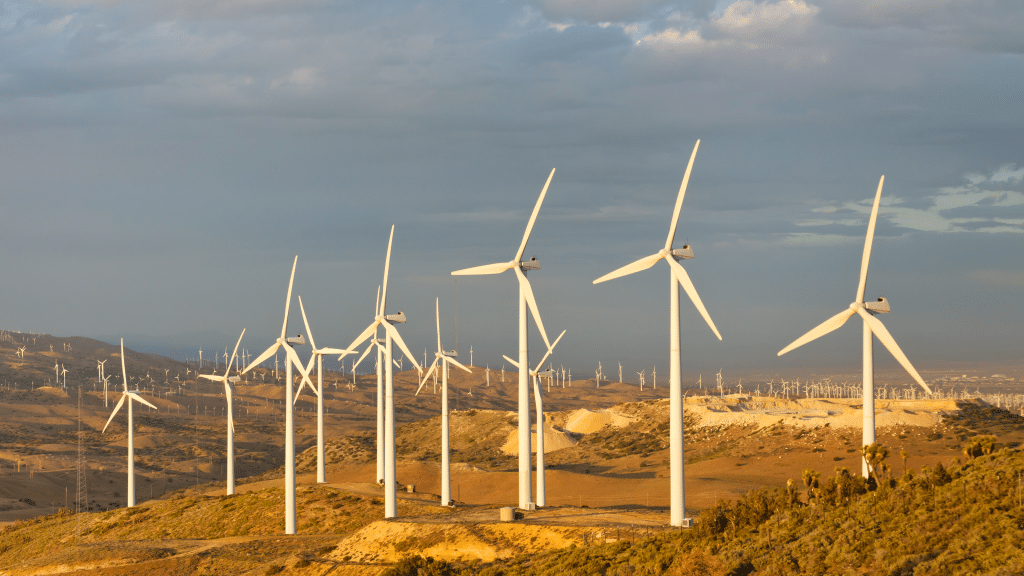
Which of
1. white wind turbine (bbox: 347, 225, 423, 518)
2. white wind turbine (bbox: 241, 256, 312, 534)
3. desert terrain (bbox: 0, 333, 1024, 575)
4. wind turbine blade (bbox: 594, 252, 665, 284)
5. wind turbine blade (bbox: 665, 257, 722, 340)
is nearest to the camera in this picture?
wind turbine blade (bbox: 665, 257, 722, 340)

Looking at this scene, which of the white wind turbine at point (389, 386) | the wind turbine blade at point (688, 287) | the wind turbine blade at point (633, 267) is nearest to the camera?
the wind turbine blade at point (688, 287)

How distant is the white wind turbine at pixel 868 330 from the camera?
45.1 metres

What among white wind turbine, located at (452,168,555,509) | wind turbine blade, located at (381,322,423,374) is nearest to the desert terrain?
white wind turbine, located at (452,168,555,509)

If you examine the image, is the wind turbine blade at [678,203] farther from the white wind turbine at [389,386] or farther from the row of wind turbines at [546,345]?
the white wind turbine at [389,386]

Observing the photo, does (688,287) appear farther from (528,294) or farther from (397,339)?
(397,339)

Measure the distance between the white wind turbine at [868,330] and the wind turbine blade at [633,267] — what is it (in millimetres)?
8326

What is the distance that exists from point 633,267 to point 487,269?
13318 mm

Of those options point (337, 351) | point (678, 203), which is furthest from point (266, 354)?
point (678, 203)

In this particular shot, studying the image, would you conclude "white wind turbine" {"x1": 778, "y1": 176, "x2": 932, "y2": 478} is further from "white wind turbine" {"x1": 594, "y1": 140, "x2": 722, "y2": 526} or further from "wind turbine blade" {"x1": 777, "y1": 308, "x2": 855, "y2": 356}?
"white wind turbine" {"x1": 594, "y1": 140, "x2": 722, "y2": 526}

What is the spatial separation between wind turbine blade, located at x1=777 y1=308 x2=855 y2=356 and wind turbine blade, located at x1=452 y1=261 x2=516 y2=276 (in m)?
19.1

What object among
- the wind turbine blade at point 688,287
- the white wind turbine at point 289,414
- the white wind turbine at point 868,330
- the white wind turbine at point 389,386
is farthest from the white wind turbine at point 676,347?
the white wind turbine at point 289,414

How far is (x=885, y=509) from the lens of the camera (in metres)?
35.3

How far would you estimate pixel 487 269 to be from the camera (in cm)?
6147

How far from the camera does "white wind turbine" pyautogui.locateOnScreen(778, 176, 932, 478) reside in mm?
45125
